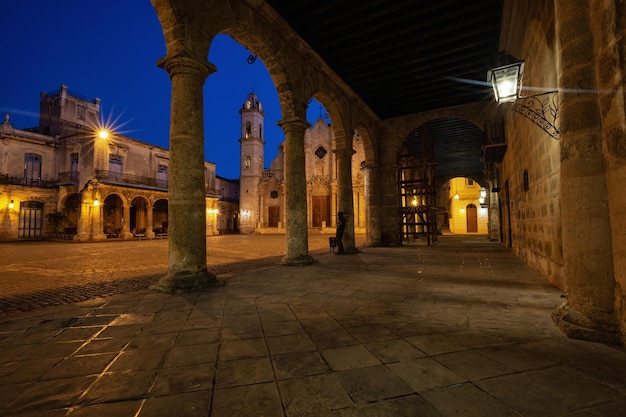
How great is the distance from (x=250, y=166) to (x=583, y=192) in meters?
33.6

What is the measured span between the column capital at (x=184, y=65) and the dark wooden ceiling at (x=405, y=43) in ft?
8.74

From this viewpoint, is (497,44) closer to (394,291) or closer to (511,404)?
(394,291)

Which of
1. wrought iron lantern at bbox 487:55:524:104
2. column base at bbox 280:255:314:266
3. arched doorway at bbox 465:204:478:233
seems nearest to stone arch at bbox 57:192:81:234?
column base at bbox 280:255:314:266

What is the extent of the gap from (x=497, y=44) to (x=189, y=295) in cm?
863

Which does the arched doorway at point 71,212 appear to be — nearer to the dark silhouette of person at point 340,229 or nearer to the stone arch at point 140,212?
the stone arch at point 140,212

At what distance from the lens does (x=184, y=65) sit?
15.2 feet

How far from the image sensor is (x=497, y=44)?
23.6ft

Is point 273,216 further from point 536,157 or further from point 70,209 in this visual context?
point 536,157

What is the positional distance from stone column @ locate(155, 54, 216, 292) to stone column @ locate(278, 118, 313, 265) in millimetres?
2737

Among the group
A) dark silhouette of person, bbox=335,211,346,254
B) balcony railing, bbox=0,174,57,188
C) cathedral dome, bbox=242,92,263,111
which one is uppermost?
cathedral dome, bbox=242,92,263,111

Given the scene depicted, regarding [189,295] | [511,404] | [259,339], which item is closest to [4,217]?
[189,295]

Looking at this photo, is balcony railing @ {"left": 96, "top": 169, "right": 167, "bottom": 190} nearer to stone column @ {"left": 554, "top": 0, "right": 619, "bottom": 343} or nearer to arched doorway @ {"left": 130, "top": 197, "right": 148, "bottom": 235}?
arched doorway @ {"left": 130, "top": 197, "right": 148, "bottom": 235}

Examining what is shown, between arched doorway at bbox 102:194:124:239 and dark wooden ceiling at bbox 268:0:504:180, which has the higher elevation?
dark wooden ceiling at bbox 268:0:504:180

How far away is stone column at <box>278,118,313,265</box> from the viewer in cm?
729
